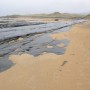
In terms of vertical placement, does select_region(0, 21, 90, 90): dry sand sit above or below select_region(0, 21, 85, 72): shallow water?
above

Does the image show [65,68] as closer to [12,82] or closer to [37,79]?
[37,79]

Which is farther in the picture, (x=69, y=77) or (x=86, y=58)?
(x=86, y=58)

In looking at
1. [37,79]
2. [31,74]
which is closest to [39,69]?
[31,74]

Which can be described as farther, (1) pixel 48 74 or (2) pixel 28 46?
(2) pixel 28 46

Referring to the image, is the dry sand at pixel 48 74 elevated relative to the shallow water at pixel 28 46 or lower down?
elevated

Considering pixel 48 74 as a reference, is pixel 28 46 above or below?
below

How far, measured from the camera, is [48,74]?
8.16 meters

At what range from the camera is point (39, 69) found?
350 inches

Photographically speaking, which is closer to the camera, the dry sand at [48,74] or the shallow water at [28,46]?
the dry sand at [48,74]

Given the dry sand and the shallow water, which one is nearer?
the dry sand

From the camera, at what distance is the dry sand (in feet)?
23.1

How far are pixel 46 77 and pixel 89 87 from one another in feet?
6.18

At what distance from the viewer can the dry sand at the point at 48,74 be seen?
277 inches

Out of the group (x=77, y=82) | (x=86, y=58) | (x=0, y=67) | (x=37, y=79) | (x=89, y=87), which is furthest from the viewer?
(x=86, y=58)
